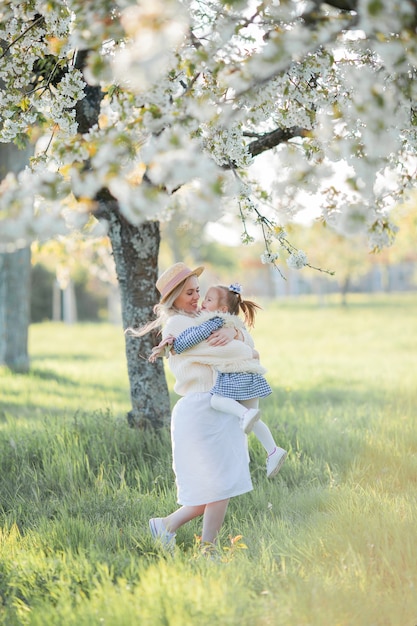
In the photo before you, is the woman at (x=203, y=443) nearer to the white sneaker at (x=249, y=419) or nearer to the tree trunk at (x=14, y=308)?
the white sneaker at (x=249, y=419)

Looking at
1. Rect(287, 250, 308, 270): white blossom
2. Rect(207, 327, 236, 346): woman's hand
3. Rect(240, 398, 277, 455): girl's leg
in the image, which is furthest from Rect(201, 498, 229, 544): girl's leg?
Rect(287, 250, 308, 270): white blossom

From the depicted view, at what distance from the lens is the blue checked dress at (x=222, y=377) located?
4539 millimetres

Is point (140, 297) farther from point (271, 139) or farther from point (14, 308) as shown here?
point (14, 308)

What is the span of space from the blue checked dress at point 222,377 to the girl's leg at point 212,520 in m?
0.67

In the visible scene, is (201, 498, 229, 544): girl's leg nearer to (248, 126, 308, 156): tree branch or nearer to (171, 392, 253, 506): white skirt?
(171, 392, 253, 506): white skirt

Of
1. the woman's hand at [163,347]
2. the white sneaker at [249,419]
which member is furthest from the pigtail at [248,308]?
the white sneaker at [249,419]

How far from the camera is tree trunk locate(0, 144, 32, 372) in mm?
12945

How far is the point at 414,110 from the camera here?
4434mm

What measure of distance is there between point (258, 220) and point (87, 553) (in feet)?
8.41

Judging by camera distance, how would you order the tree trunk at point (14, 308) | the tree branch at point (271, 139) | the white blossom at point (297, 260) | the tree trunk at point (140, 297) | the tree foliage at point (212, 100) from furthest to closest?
1. the tree trunk at point (14, 308)
2. the tree trunk at point (140, 297)
3. the tree branch at point (271, 139)
4. the white blossom at point (297, 260)
5. the tree foliage at point (212, 100)

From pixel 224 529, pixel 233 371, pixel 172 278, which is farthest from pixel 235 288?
pixel 224 529

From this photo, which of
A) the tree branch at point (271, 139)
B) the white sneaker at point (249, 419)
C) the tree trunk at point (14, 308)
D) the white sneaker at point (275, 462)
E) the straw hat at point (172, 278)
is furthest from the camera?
the tree trunk at point (14, 308)

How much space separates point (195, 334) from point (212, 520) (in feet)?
3.74

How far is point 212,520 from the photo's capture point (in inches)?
175
